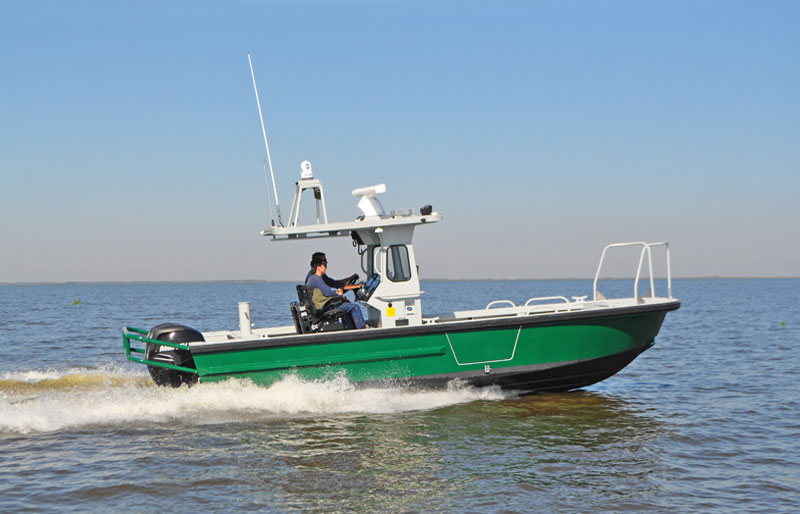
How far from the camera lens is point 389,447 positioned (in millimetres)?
8227

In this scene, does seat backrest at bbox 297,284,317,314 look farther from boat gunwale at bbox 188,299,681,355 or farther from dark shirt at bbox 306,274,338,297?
boat gunwale at bbox 188,299,681,355

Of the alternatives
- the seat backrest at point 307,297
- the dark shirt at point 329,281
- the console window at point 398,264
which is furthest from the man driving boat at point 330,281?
the console window at point 398,264

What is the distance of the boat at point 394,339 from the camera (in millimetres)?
9414

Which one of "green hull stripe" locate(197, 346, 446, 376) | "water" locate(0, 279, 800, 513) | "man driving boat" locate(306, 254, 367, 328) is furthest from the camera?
"man driving boat" locate(306, 254, 367, 328)

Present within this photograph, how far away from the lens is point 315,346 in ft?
30.9

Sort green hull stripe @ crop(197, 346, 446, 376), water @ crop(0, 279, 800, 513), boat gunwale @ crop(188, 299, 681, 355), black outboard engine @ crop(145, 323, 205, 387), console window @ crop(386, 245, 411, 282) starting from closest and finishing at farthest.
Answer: water @ crop(0, 279, 800, 513) → boat gunwale @ crop(188, 299, 681, 355) → green hull stripe @ crop(197, 346, 446, 376) → black outboard engine @ crop(145, 323, 205, 387) → console window @ crop(386, 245, 411, 282)

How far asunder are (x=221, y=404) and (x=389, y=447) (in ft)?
8.45

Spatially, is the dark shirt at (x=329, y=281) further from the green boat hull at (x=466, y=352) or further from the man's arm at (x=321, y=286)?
the green boat hull at (x=466, y=352)

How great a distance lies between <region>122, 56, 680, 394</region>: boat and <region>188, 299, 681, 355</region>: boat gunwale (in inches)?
0.6

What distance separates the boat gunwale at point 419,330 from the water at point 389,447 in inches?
22.2

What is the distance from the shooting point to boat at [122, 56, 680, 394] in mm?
9414

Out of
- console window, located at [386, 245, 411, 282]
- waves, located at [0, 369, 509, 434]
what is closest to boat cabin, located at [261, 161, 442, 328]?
console window, located at [386, 245, 411, 282]

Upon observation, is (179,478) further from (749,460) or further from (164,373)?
(749,460)

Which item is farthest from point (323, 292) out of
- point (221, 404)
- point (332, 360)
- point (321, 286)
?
point (221, 404)
